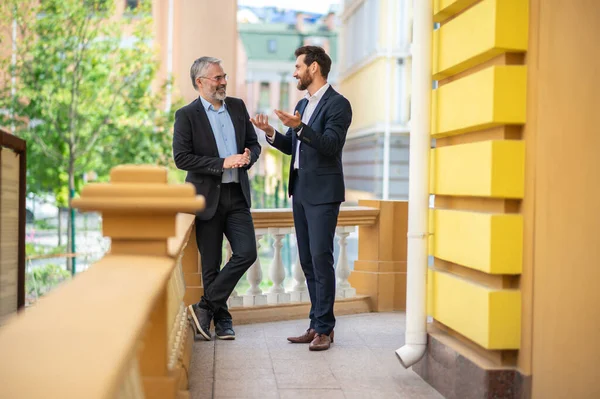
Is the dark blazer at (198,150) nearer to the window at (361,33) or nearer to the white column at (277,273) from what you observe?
the white column at (277,273)

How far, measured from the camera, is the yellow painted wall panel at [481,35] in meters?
3.92

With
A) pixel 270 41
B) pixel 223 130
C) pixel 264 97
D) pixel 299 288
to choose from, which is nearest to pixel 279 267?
pixel 299 288

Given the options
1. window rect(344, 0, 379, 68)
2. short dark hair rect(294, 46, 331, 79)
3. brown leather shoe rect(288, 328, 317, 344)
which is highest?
window rect(344, 0, 379, 68)

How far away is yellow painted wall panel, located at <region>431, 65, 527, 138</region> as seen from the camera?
12.9ft

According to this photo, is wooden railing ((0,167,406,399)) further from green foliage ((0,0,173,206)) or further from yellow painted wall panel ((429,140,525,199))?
green foliage ((0,0,173,206))

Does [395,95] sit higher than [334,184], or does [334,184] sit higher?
[395,95]

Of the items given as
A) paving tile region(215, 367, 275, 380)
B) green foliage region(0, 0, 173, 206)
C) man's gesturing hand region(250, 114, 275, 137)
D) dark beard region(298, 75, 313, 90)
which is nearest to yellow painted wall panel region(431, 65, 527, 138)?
man's gesturing hand region(250, 114, 275, 137)

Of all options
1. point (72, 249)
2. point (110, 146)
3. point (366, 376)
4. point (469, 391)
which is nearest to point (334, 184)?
point (366, 376)

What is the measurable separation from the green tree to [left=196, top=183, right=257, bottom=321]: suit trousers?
11294mm

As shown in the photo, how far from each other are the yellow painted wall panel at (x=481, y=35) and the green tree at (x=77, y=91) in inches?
512

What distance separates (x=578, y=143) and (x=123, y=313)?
2479 millimetres

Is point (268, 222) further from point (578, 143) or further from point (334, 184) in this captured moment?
point (578, 143)

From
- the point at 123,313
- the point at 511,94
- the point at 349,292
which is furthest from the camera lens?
the point at 349,292

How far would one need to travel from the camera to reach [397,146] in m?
29.5
